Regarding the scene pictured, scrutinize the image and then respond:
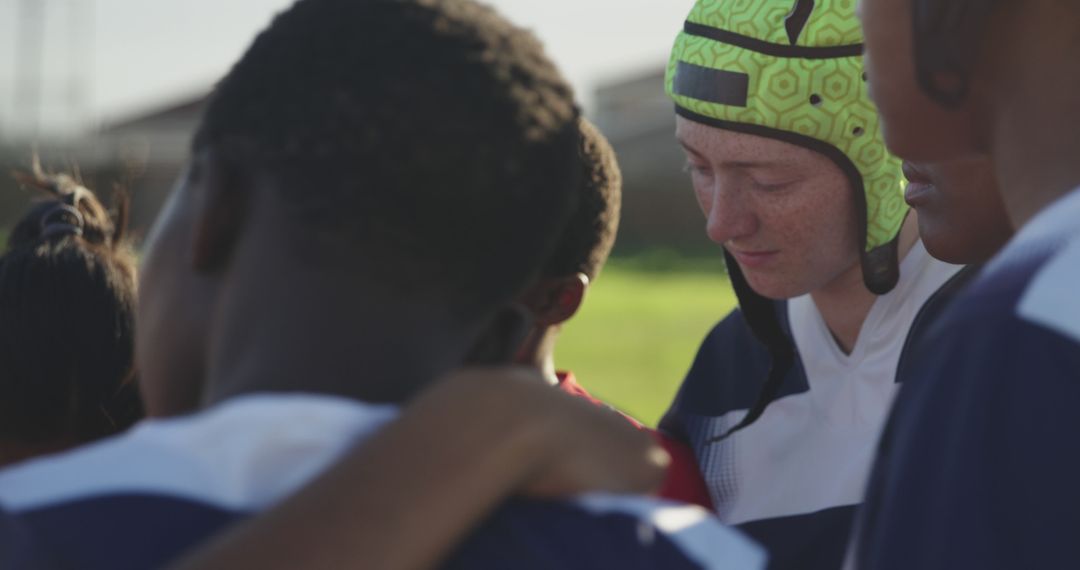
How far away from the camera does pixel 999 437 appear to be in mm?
1481

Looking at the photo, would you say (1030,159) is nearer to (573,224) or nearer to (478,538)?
(478,538)

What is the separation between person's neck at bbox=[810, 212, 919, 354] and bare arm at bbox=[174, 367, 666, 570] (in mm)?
1865

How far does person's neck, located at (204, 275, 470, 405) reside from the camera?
149 centimetres

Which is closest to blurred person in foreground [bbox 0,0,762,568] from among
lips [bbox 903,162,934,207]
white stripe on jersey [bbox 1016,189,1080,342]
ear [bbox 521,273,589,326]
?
white stripe on jersey [bbox 1016,189,1080,342]

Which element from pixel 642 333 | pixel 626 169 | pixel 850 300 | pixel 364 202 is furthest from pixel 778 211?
pixel 626 169

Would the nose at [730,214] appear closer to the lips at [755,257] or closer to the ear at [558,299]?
the lips at [755,257]

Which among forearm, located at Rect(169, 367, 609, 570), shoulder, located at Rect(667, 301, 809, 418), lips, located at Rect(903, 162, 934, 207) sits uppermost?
forearm, located at Rect(169, 367, 609, 570)

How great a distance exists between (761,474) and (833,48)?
1011 mm

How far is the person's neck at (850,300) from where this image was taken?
10.5ft

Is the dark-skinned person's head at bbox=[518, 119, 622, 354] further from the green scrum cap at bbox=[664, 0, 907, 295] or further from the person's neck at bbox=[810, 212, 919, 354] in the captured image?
the person's neck at bbox=[810, 212, 919, 354]

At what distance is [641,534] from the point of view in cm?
150

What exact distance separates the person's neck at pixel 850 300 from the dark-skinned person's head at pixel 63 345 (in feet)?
5.25

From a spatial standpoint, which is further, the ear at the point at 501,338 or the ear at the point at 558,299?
the ear at the point at 558,299

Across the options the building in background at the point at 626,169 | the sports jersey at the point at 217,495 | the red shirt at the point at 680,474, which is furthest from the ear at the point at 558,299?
the building in background at the point at 626,169
